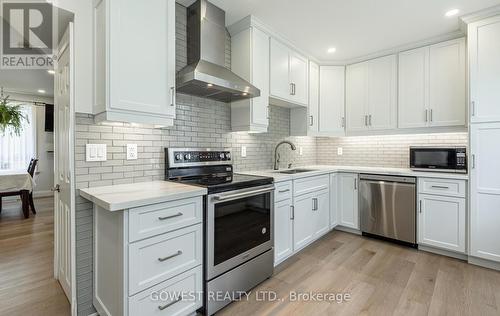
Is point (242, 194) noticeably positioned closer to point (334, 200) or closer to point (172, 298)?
point (172, 298)

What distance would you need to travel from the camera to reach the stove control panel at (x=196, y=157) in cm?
218

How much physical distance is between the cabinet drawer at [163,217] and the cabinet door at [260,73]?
128cm

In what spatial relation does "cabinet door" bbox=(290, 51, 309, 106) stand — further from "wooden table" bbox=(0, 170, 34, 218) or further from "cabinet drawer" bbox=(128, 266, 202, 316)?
"wooden table" bbox=(0, 170, 34, 218)

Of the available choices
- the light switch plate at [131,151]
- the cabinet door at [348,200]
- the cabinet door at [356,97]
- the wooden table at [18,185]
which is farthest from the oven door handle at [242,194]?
the wooden table at [18,185]

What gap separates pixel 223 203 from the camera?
1.80m

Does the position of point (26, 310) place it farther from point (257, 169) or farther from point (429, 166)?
Answer: point (429, 166)

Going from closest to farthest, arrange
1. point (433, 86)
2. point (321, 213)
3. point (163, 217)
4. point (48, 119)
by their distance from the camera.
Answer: point (163, 217)
point (433, 86)
point (321, 213)
point (48, 119)

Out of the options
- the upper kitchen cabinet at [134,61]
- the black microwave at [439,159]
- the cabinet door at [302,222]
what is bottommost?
the cabinet door at [302,222]

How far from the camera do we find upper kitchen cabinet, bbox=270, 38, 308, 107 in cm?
284

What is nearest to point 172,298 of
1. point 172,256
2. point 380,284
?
point 172,256

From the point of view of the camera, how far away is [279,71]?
292 cm

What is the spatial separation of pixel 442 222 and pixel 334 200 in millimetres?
1216

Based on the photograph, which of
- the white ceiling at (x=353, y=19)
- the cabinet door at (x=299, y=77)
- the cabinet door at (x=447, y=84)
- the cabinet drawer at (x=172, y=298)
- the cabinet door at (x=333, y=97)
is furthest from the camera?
the cabinet door at (x=333, y=97)

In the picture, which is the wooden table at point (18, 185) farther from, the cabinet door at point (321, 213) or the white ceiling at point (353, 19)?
the cabinet door at point (321, 213)
